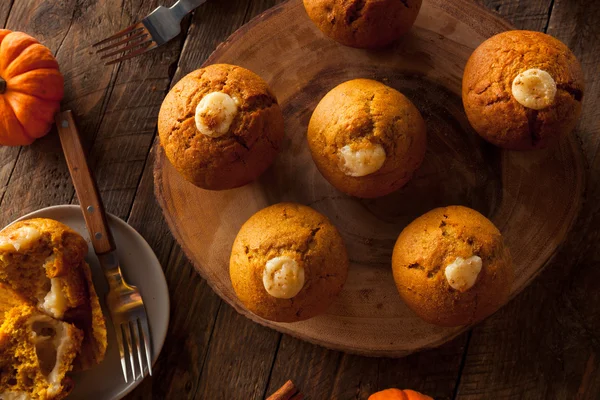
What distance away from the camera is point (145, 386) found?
2119 mm

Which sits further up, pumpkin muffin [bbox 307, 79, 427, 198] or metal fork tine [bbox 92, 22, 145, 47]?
metal fork tine [bbox 92, 22, 145, 47]

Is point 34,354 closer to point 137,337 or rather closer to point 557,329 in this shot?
point 137,337

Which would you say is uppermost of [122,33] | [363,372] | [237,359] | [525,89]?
[122,33]

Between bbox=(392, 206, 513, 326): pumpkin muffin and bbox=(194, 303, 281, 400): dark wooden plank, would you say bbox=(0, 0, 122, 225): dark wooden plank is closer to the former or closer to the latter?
bbox=(194, 303, 281, 400): dark wooden plank

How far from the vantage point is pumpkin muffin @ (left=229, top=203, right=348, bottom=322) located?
162 cm

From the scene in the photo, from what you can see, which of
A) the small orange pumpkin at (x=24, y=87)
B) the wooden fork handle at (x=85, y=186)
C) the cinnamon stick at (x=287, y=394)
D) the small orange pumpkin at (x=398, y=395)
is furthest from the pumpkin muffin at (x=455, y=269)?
the small orange pumpkin at (x=24, y=87)

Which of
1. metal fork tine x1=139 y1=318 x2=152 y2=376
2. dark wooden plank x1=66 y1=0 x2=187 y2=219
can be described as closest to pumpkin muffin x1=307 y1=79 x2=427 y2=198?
dark wooden plank x1=66 y1=0 x2=187 y2=219

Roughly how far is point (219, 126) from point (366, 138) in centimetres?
45

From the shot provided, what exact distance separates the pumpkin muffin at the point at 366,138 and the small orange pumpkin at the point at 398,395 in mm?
717

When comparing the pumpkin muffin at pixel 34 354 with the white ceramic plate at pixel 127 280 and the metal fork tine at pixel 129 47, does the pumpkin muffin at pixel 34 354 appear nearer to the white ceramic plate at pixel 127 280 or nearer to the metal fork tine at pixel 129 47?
the white ceramic plate at pixel 127 280

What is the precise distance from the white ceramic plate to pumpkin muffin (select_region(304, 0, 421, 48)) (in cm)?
105

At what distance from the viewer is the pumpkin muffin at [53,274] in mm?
1845

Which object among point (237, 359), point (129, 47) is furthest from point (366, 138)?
point (129, 47)

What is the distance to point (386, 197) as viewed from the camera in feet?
6.39
